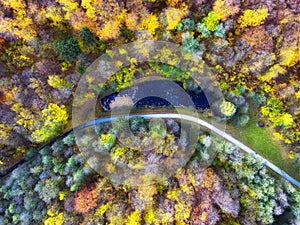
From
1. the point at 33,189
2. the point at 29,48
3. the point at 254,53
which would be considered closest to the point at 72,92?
the point at 29,48

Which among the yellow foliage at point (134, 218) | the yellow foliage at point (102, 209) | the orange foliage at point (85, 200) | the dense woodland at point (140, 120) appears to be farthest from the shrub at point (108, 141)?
the yellow foliage at point (134, 218)

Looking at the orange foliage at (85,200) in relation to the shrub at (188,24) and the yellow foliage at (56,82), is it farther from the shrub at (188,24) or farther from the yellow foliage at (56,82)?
the shrub at (188,24)

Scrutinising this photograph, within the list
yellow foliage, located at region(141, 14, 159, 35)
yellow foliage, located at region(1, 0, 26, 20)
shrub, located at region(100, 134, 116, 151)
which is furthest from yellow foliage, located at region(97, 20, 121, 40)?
shrub, located at region(100, 134, 116, 151)

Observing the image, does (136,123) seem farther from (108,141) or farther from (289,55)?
(289,55)

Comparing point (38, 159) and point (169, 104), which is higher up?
point (169, 104)

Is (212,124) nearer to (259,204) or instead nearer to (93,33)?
(259,204)

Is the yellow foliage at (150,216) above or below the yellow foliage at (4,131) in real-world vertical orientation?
below
